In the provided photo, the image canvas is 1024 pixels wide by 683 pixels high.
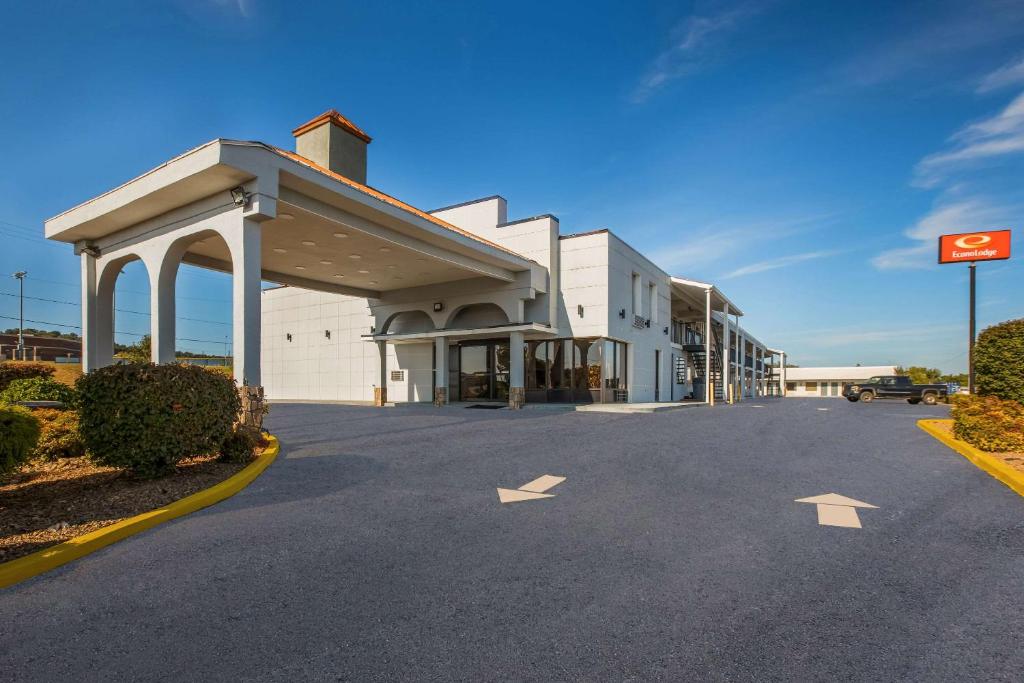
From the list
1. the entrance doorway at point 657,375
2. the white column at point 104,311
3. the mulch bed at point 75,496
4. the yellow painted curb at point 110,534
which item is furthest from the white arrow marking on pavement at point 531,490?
the entrance doorway at point 657,375

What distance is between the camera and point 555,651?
264 centimetres

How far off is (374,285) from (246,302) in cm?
1161

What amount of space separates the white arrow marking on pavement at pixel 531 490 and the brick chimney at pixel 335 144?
548 inches

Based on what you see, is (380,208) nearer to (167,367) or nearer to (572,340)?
(167,367)

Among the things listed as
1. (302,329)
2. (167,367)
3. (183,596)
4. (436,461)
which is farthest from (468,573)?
(302,329)

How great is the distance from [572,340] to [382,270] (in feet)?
26.0

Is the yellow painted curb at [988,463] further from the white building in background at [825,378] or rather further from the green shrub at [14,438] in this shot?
the white building in background at [825,378]

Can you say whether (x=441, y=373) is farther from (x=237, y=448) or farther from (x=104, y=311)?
(x=237, y=448)

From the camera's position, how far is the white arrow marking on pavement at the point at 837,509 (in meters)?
4.74

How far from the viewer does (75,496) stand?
5.30 metres

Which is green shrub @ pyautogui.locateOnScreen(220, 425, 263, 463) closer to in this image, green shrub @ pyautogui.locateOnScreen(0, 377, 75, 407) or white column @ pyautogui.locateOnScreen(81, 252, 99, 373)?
green shrub @ pyautogui.locateOnScreen(0, 377, 75, 407)

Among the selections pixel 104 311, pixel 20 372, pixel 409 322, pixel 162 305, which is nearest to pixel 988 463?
pixel 162 305

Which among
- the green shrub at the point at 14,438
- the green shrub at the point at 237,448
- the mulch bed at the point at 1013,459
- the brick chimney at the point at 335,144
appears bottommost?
the mulch bed at the point at 1013,459

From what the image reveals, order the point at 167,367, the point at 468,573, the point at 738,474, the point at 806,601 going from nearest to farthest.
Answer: the point at 806,601 < the point at 468,573 < the point at 167,367 < the point at 738,474
